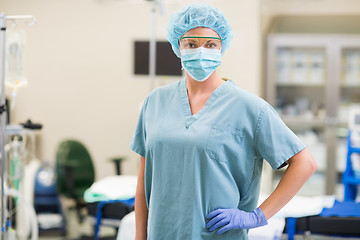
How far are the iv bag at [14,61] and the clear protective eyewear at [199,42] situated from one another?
121 centimetres

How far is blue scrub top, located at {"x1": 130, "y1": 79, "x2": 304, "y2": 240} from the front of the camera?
1.48 meters

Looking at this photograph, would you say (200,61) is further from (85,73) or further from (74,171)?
(85,73)

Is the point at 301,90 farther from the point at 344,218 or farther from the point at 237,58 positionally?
the point at 344,218

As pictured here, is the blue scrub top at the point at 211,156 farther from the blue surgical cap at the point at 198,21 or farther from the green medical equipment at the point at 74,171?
the green medical equipment at the point at 74,171

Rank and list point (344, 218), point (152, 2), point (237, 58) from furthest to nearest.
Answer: point (237, 58) < point (152, 2) < point (344, 218)

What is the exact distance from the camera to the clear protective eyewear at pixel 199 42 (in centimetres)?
153

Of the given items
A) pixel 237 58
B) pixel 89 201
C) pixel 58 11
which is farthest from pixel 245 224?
pixel 58 11

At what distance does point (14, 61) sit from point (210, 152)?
141cm

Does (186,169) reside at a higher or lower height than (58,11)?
lower

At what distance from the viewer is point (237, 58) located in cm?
446

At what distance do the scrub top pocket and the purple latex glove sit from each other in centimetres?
15

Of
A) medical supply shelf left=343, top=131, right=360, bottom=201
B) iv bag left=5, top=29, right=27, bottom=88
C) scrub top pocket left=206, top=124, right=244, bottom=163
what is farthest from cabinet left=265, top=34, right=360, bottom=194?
scrub top pocket left=206, top=124, right=244, bottom=163

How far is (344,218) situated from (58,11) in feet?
10.5

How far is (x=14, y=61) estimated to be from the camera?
2.51 metres
